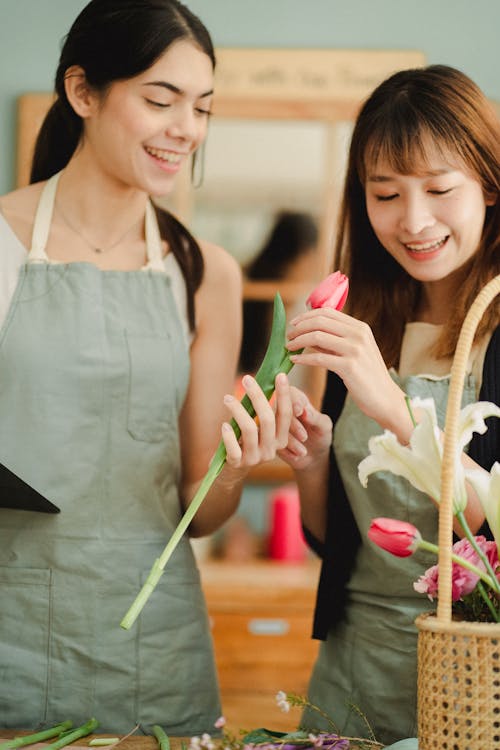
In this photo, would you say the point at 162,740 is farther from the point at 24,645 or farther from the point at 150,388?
the point at 150,388

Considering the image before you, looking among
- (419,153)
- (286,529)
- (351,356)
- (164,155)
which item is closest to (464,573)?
(351,356)

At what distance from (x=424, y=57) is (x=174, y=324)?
273 centimetres

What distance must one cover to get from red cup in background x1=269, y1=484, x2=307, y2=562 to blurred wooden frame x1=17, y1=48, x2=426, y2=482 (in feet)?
0.69

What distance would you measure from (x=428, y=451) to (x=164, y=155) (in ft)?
2.71

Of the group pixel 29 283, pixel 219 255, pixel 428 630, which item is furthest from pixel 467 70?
pixel 428 630

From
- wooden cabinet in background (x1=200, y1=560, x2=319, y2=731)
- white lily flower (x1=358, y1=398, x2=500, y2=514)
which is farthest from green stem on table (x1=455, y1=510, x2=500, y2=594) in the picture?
wooden cabinet in background (x1=200, y1=560, x2=319, y2=731)

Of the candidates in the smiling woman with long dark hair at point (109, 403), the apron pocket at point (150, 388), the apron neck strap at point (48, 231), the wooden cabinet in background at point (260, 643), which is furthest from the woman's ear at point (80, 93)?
the wooden cabinet in background at point (260, 643)

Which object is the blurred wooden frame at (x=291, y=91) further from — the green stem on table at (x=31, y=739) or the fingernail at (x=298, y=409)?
the green stem on table at (x=31, y=739)

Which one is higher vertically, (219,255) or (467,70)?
(467,70)

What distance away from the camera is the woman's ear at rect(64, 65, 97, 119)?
1657 mm

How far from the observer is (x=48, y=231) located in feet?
5.45

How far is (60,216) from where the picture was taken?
1697 millimetres

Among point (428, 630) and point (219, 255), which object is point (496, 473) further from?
point (219, 255)

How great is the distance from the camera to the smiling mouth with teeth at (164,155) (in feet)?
5.27
